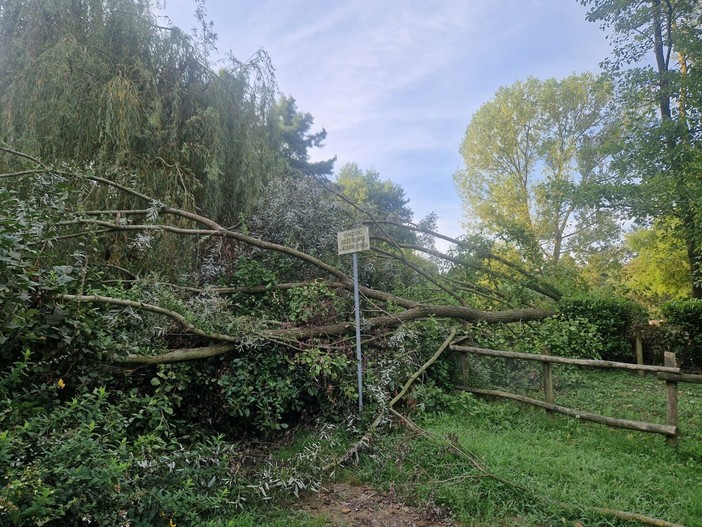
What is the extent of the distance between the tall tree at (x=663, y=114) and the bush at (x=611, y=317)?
142cm

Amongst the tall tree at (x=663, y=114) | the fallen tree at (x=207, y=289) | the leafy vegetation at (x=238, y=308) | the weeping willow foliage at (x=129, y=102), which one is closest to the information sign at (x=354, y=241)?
the leafy vegetation at (x=238, y=308)

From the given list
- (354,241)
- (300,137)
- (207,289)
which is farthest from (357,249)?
(300,137)

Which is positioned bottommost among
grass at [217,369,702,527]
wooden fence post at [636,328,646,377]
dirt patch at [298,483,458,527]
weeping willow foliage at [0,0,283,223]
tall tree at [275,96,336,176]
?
dirt patch at [298,483,458,527]

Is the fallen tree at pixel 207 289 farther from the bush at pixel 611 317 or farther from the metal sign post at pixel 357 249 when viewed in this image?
the bush at pixel 611 317

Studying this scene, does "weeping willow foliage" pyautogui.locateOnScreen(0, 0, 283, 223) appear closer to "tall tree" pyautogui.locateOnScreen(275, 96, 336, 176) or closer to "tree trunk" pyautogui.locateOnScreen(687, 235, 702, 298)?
"tree trunk" pyautogui.locateOnScreen(687, 235, 702, 298)

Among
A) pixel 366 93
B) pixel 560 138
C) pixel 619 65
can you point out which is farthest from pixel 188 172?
pixel 560 138

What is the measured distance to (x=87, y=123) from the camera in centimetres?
633

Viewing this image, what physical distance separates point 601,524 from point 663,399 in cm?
392

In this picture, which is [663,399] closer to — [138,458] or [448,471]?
[448,471]

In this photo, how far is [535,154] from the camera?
19.9 meters

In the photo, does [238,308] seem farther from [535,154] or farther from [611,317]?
[535,154]

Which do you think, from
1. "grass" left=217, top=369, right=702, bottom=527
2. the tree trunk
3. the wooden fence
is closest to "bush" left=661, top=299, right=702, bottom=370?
the tree trunk

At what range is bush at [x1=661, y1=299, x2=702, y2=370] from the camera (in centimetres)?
842

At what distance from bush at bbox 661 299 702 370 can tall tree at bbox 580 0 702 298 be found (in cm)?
64
